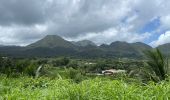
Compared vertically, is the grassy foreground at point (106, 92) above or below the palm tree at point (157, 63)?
below

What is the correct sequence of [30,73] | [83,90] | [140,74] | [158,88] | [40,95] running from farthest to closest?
1. [30,73]
2. [140,74]
3. [40,95]
4. [83,90]
5. [158,88]

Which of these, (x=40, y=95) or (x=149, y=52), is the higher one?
(x=149, y=52)

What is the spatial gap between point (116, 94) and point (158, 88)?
0.65 metres

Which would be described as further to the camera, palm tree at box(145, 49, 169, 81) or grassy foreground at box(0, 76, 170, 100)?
palm tree at box(145, 49, 169, 81)

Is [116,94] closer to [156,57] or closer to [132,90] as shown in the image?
[132,90]

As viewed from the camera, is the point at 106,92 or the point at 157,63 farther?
the point at 157,63

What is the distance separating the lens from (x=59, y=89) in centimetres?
604

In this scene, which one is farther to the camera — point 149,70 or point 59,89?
point 149,70

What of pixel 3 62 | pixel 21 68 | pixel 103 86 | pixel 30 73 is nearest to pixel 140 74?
pixel 103 86

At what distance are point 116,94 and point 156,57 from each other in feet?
25.5

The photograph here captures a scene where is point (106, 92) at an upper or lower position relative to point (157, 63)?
lower

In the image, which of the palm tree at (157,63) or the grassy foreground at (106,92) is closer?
the grassy foreground at (106,92)

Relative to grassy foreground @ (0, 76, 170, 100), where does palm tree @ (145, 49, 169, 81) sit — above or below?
above

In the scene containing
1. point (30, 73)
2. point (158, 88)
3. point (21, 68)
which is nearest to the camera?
point (158, 88)
